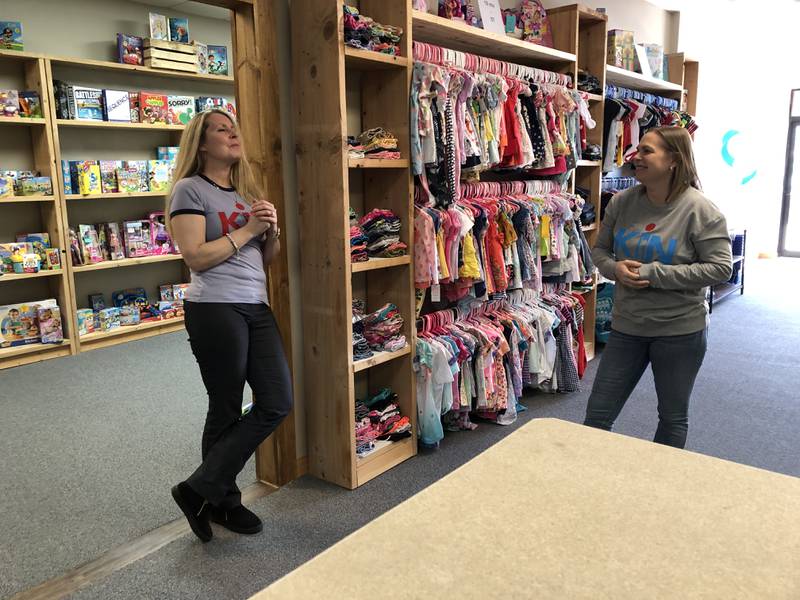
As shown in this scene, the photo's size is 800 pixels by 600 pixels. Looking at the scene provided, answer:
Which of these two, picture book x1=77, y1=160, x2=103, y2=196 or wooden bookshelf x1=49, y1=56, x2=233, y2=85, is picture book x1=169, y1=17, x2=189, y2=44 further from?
picture book x1=77, y1=160, x2=103, y2=196

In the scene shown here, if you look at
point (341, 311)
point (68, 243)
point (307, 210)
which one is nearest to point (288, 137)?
point (307, 210)

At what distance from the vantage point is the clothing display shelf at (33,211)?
474 centimetres

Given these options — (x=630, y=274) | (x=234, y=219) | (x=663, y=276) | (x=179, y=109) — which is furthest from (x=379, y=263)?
(x=179, y=109)

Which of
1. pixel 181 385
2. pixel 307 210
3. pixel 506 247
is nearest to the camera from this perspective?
pixel 307 210

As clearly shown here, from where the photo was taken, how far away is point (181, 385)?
427 centimetres

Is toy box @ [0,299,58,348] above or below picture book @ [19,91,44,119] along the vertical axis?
below

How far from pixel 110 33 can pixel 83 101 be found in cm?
77

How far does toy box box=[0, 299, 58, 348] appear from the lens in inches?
187

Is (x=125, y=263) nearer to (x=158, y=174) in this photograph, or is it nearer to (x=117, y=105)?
(x=158, y=174)

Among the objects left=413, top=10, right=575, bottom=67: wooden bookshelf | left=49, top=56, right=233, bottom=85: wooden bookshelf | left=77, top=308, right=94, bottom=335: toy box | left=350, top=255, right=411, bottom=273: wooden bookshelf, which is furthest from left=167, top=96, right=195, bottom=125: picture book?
left=350, top=255, right=411, bottom=273: wooden bookshelf

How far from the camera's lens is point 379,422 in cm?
304

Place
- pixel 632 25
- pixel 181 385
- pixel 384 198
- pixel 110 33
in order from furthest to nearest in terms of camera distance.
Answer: pixel 632 25 < pixel 110 33 < pixel 181 385 < pixel 384 198

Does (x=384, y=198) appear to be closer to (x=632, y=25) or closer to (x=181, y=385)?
(x=181, y=385)

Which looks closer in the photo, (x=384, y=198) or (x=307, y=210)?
(x=307, y=210)
